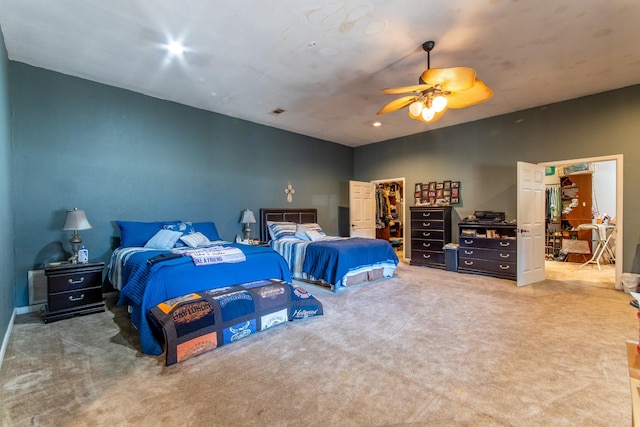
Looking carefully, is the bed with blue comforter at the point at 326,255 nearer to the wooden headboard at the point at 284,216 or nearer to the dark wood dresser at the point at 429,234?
the wooden headboard at the point at 284,216

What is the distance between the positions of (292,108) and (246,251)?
270 cm

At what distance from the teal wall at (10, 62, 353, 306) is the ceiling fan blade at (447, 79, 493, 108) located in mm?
3787

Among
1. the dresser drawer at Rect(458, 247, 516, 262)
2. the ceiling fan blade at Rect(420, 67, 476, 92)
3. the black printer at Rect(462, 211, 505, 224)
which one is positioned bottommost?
the dresser drawer at Rect(458, 247, 516, 262)

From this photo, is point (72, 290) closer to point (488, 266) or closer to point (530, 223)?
point (488, 266)

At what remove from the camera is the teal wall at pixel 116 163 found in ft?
11.5

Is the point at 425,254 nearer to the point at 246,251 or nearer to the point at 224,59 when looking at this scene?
the point at 246,251

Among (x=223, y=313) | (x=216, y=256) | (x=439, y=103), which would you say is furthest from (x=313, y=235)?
(x=439, y=103)

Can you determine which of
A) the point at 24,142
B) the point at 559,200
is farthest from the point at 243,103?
the point at 559,200

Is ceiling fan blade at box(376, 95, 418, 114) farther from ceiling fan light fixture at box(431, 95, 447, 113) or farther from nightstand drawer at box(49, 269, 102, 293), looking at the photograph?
nightstand drawer at box(49, 269, 102, 293)

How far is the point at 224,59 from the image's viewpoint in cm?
334

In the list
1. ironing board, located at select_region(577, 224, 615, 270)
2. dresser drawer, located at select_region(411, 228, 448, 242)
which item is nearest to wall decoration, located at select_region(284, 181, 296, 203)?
dresser drawer, located at select_region(411, 228, 448, 242)

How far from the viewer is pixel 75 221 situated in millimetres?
3436

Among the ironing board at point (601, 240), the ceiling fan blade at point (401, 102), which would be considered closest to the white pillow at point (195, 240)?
the ceiling fan blade at point (401, 102)

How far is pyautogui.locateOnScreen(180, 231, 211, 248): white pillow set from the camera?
4.11 meters
